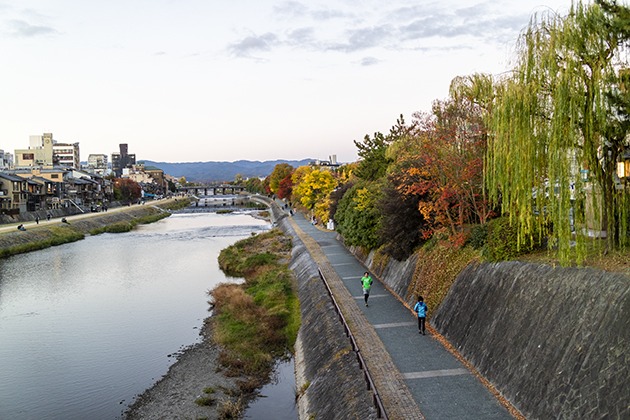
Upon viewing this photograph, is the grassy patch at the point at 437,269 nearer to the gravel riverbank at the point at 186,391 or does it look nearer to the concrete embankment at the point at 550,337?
the concrete embankment at the point at 550,337

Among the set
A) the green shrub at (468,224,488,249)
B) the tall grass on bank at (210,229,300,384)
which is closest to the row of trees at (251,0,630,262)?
the green shrub at (468,224,488,249)

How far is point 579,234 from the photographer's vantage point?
13047 millimetres

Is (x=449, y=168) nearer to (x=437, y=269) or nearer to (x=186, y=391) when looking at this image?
(x=437, y=269)

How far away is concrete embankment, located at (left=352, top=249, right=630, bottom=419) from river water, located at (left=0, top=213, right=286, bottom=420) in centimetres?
1388

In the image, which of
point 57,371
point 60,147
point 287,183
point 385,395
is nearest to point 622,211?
point 385,395

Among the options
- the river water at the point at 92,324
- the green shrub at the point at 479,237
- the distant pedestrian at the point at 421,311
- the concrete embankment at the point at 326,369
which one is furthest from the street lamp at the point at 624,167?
the river water at the point at 92,324

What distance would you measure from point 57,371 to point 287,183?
318ft

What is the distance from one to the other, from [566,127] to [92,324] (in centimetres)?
2756

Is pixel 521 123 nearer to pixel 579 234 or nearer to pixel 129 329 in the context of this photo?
pixel 579 234

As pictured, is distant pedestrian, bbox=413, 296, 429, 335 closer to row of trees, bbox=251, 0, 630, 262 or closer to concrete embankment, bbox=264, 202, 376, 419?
concrete embankment, bbox=264, 202, 376, 419

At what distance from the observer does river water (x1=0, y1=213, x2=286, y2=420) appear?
2006 cm

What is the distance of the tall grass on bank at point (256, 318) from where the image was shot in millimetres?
21672

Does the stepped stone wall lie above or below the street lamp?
below

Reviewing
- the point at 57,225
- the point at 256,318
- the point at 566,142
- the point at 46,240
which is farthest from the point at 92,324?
the point at 57,225
